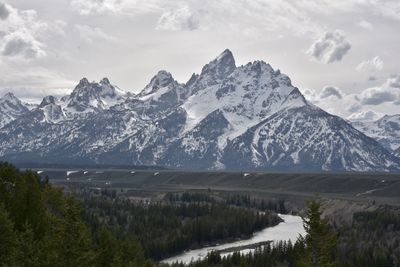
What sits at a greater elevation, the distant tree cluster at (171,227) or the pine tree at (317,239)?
the pine tree at (317,239)

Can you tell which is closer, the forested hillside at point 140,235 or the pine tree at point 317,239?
the pine tree at point 317,239

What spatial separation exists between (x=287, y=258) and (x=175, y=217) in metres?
67.1

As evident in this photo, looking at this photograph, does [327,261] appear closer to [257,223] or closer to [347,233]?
[347,233]

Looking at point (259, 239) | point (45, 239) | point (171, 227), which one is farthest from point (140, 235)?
point (45, 239)

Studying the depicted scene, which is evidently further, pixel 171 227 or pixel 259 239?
pixel 171 227

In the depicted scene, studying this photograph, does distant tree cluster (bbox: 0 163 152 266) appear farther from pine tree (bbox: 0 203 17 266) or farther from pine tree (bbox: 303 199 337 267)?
pine tree (bbox: 303 199 337 267)

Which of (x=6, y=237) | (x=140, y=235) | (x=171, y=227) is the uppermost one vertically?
(x=6, y=237)

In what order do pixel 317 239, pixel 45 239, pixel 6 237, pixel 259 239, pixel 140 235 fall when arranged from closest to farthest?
pixel 317 239 → pixel 6 237 → pixel 45 239 → pixel 140 235 → pixel 259 239

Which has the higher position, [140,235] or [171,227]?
[171,227]

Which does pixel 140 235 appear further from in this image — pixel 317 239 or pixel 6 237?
pixel 317 239

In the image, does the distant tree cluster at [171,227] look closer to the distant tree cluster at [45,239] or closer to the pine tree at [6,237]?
the distant tree cluster at [45,239]

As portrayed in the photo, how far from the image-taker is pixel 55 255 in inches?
1997

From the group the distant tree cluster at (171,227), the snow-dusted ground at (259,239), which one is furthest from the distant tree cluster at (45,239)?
the distant tree cluster at (171,227)

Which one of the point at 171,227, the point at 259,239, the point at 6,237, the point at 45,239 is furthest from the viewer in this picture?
the point at 171,227
